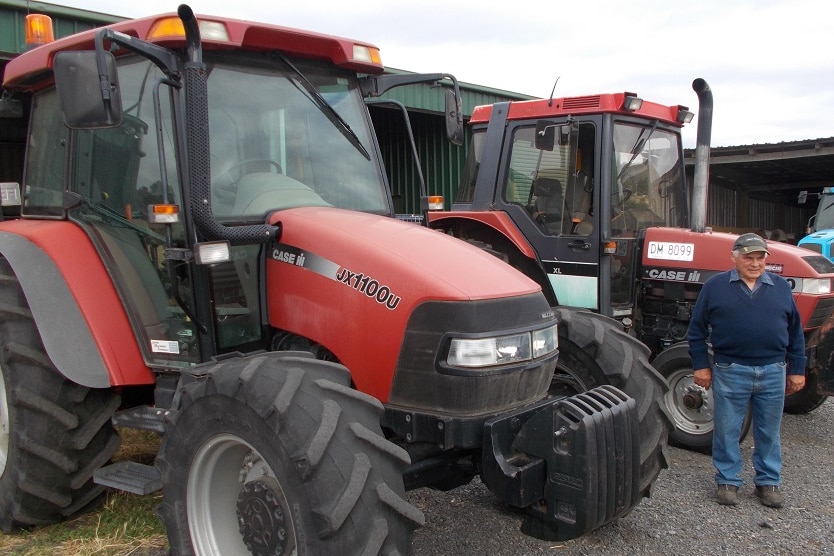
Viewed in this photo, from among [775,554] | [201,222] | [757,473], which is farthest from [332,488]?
[757,473]

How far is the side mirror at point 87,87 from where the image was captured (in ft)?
8.86

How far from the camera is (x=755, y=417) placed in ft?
14.7

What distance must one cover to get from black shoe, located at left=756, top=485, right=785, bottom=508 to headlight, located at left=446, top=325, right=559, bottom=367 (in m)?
2.37

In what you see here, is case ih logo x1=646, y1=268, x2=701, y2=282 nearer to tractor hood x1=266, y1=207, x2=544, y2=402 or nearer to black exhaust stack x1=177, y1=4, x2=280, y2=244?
tractor hood x1=266, y1=207, x2=544, y2=402

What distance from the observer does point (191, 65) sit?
112 inches

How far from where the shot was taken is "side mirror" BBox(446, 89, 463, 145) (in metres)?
3.87

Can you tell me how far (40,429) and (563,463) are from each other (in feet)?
8.27

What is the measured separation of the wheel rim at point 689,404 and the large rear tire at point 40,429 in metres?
3.90

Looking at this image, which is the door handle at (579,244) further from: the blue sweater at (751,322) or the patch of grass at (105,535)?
the patch of grass at (105,535)

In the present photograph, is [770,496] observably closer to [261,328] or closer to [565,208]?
[565,208]

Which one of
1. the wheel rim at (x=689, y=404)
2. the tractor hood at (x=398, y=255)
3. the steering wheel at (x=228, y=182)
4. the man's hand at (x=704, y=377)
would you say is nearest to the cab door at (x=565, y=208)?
the wheel rim at (x=689, y=404)

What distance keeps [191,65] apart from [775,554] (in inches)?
145

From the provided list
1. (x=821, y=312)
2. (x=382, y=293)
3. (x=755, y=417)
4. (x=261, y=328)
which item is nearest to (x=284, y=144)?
(x=261, y=328)

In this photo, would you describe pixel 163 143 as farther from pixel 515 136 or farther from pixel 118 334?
pixel 515 136
